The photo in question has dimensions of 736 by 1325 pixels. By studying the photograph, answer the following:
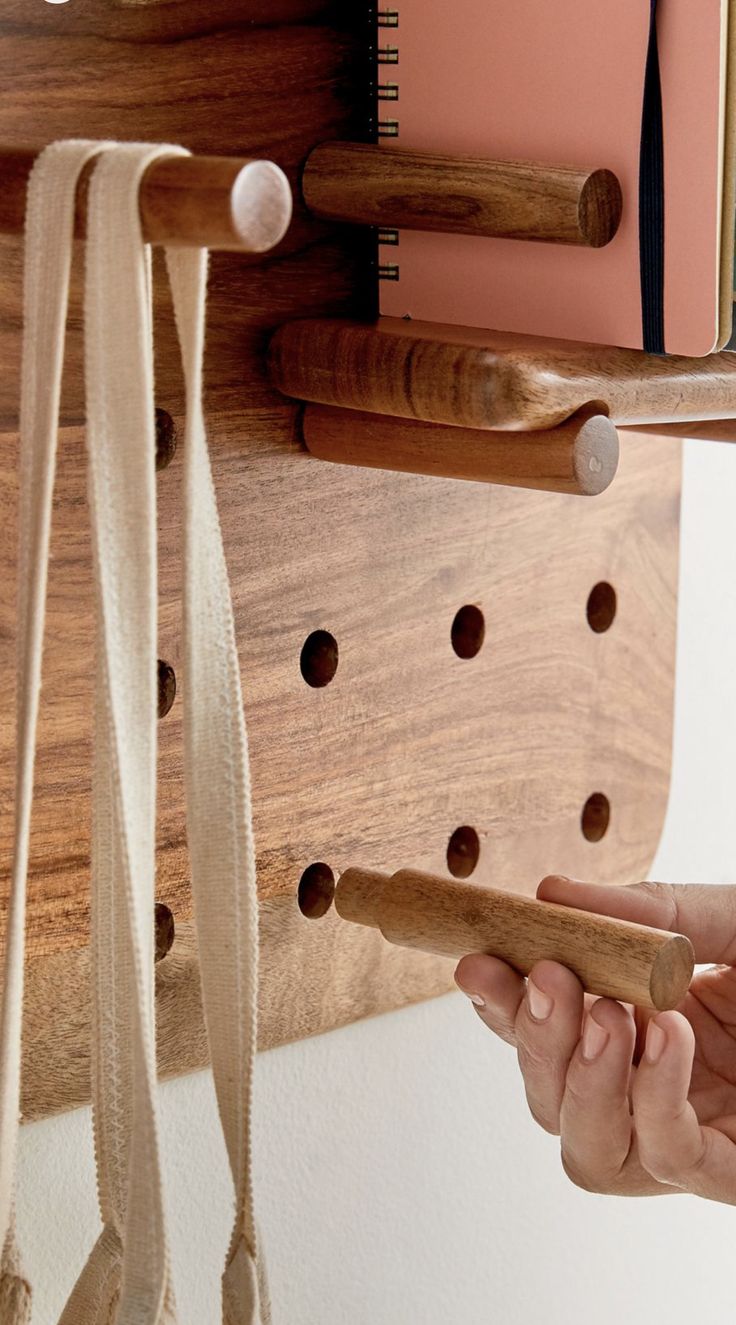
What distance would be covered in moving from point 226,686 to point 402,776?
0.58 feet

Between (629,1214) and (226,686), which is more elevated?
(226,686)

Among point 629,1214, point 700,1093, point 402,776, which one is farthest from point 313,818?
point 629,1214

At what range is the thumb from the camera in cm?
46

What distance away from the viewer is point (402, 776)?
50 cm

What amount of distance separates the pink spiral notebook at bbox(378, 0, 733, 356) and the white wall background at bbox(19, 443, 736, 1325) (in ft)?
0.80

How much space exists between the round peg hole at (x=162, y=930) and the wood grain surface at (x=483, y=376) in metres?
0.14

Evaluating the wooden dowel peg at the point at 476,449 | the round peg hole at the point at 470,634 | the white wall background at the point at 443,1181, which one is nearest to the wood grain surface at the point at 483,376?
the wooden dowel peg at the point at 476,449

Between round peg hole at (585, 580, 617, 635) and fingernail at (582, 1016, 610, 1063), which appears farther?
round peg hole at (585, 580, 617, 635)

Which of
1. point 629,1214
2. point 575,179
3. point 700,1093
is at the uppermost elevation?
point 575,179

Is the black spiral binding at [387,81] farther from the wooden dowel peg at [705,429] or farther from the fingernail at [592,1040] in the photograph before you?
the fingernail at [592,1040]

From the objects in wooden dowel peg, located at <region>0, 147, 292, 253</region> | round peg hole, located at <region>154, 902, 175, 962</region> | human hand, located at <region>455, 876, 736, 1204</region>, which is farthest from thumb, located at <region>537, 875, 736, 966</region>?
wooden dowel peg, located at <region>0, 147, 292, 253</region>

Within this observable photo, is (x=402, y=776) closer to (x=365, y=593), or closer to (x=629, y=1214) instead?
(x=365, y=593)

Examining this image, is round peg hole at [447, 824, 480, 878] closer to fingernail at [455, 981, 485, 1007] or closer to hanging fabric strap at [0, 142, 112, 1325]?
fingernail at [455, 981, 485, 1007]

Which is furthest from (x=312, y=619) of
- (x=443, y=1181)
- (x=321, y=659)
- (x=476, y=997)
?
(x=443, y=1181)
